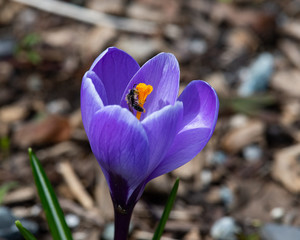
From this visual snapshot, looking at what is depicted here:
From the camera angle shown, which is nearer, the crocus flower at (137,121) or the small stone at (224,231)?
the crocus flower at (137,121)

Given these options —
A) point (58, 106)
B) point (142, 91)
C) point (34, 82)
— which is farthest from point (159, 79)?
point (34, 82)

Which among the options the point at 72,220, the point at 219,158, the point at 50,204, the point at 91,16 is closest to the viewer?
the point at 50,204

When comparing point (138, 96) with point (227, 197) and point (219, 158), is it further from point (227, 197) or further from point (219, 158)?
point (219, 158)

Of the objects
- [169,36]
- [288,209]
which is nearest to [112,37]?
[169,36]

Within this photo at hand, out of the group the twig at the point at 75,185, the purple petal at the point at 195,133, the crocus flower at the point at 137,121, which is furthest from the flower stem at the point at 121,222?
the twig at the point at 75,185

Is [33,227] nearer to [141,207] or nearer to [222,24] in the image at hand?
[141,207]

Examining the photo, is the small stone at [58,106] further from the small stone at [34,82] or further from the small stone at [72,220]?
the small stone at [72,220]

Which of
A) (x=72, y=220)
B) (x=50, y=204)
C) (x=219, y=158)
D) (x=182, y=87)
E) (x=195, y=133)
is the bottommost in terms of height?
(x=72, y=220)
